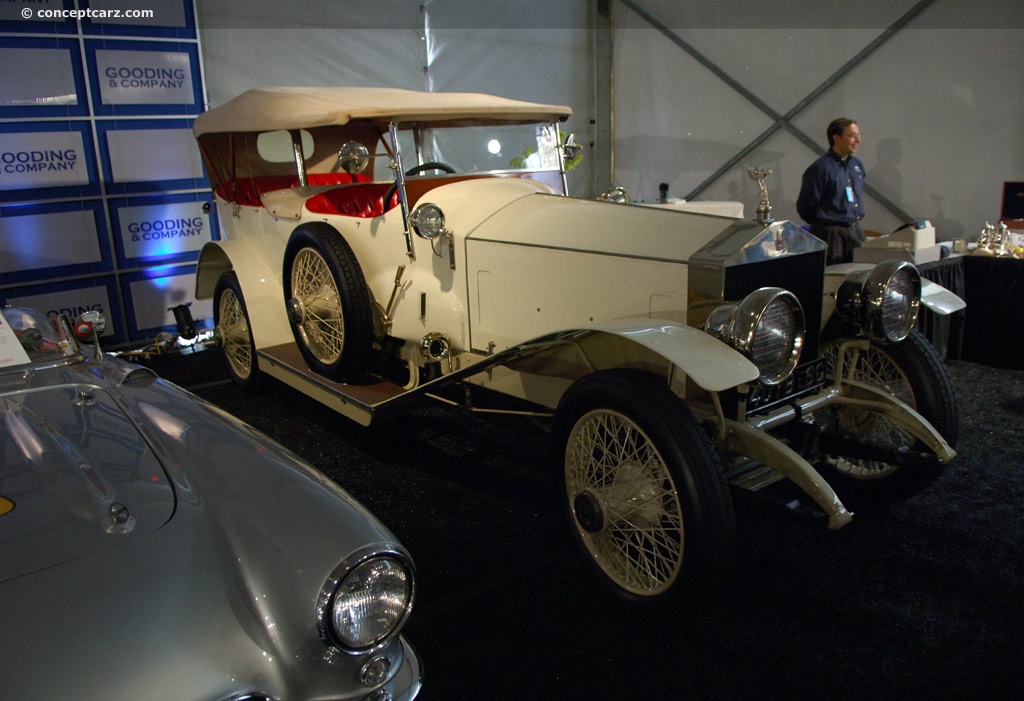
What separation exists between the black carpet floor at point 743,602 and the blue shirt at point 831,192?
234 cm

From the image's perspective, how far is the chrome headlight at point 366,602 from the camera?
1.44m

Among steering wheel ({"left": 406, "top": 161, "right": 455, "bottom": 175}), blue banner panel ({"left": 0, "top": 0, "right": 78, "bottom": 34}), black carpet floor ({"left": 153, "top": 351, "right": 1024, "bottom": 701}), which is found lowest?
black carpet floor ({"left": 153, "top": 351, "right": 1024, "bottom": 701})

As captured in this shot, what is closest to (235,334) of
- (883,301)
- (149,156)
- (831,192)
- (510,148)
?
(510,148)

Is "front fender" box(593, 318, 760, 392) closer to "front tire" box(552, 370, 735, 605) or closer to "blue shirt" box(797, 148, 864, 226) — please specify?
"front tire" box(552, 370, 735, 605)

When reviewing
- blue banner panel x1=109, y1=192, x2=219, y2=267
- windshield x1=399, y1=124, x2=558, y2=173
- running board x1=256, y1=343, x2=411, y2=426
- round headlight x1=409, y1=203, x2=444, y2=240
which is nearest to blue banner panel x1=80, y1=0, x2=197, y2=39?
blue banner panel x1=109, y1=192, x2=219, y2=267

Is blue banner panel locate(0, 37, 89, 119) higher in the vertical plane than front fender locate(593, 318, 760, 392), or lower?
higher

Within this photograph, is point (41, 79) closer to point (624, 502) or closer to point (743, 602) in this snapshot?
point (624, 502)

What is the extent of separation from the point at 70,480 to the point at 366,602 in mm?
743

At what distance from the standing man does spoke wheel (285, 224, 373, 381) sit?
12.0 feet

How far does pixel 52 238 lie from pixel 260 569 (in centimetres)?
534

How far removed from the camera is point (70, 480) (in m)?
1.65

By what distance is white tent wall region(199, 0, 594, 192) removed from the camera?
629cm

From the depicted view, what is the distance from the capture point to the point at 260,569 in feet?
4.83

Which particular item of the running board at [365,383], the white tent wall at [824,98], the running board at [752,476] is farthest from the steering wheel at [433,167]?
the white tent wall at [824,98]
